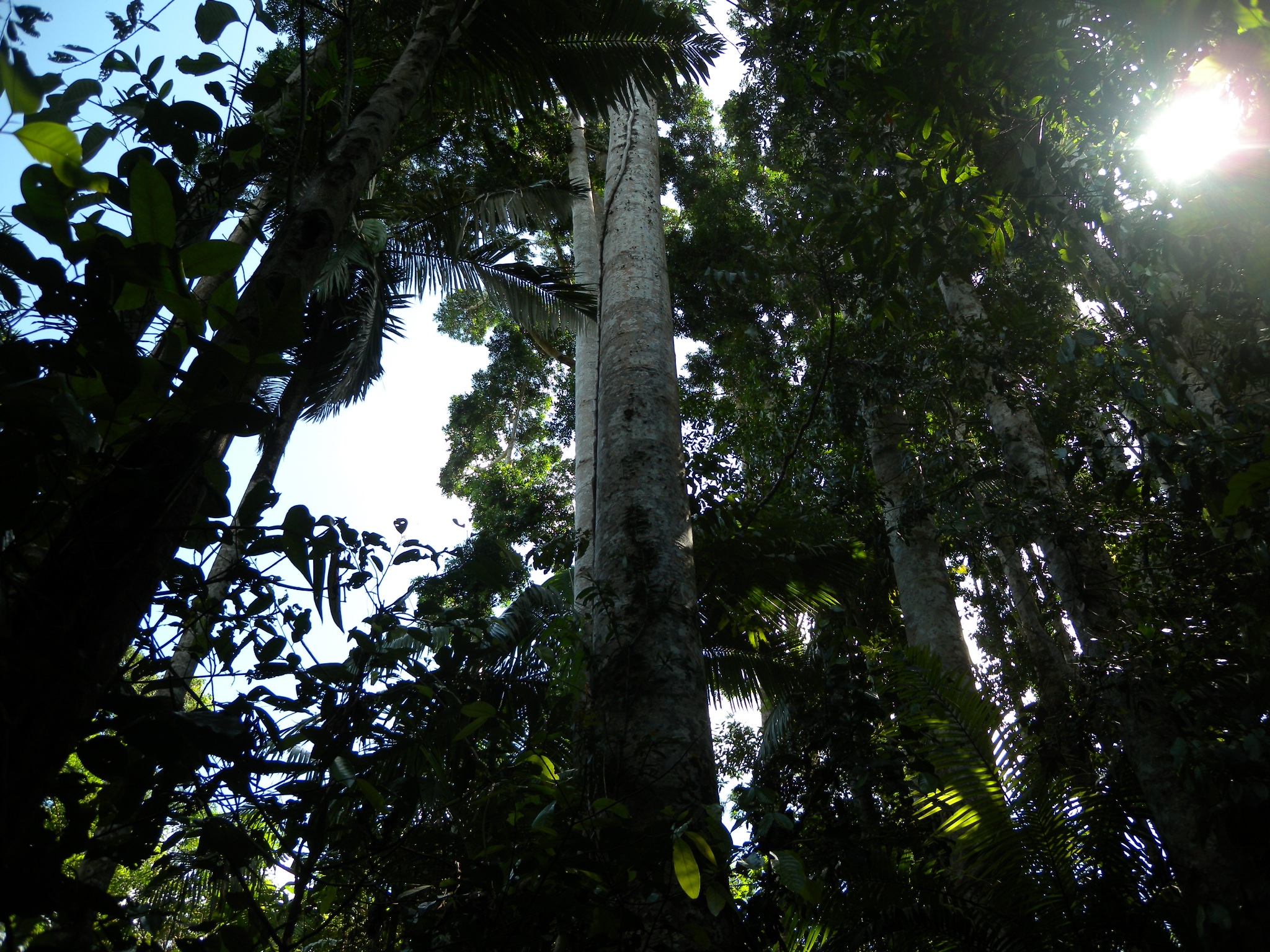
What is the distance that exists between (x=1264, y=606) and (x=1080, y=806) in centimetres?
118

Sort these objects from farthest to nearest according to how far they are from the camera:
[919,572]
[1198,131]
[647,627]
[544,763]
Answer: [919,572], [1198,131], [647,627], [544,763]

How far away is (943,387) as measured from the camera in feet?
19.3

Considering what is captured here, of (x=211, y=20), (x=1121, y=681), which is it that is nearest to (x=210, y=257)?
(x=211, y=20)

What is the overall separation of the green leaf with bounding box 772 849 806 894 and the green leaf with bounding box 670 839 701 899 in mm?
209

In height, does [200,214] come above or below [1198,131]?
below

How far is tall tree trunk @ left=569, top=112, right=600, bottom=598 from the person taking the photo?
222 inches

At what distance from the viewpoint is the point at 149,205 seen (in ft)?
2.87

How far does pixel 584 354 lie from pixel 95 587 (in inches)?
264

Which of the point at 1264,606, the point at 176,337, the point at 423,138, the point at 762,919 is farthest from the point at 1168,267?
the point at 423,138

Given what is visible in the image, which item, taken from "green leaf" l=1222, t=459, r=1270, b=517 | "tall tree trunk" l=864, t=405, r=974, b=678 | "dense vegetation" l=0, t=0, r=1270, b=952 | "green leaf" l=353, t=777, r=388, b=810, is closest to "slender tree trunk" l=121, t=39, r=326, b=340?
"dense vegetation" l=0, t=0, r=1270, b=952

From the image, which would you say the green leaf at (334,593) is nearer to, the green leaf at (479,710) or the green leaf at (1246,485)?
the green leaf at (479,710)

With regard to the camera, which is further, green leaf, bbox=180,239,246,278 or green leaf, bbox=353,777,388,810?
green leaf, bbox=353,777,388,810

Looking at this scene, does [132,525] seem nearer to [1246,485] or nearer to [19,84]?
[19,84]

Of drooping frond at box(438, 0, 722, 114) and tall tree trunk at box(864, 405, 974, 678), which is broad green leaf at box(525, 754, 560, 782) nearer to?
drooping frond at box(438, 0, 722, 114)
